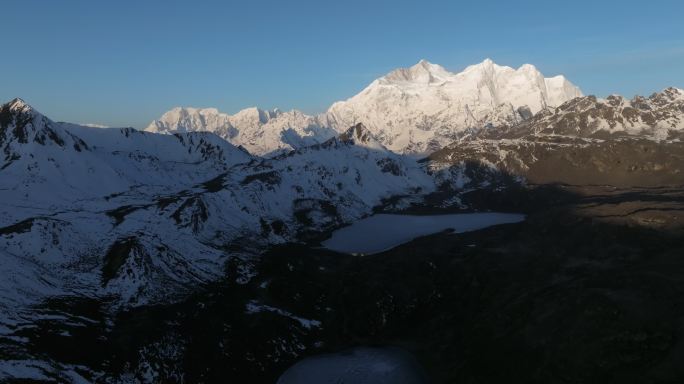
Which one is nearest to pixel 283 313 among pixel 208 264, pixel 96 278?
pixel 208 264

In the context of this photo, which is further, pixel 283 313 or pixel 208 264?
pixel 208 264

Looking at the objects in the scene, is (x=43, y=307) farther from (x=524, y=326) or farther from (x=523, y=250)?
(x=523, y=250)

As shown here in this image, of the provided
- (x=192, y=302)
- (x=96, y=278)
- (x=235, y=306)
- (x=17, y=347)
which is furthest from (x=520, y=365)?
(x=96, y=278)

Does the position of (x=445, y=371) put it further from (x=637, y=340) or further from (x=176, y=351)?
(x=176, y=351)

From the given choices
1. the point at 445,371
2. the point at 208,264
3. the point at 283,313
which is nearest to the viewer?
the point at 445,371

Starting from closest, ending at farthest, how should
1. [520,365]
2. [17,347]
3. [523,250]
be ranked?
[17,347]
[520,365]
[523,250]

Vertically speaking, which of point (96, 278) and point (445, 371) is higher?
point (96, 278)
